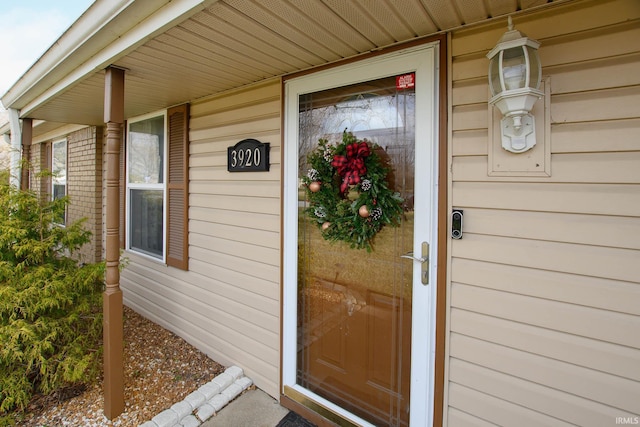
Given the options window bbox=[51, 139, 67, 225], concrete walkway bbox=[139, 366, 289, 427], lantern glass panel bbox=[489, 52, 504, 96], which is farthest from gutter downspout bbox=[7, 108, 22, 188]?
lantern glass panel bbox=[489, 52, 504, 96]

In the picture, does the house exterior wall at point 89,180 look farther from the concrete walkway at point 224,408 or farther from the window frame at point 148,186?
the concrete walkway at point 224,408

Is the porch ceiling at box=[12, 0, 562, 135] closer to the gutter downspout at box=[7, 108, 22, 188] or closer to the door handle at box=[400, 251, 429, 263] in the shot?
the door handle at box=[400, 251, 429, 263]

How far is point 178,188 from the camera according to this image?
10.5 feet

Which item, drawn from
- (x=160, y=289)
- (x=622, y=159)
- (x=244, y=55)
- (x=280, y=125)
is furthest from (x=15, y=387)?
(x=622, y=159)

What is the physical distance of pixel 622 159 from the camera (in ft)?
4.09

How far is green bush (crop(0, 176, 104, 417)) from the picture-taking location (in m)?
2.16

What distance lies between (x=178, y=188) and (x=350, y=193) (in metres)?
2.03

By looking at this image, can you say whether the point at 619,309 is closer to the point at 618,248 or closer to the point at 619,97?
the point at 618,248

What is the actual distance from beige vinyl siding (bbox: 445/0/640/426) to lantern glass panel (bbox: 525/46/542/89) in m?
0.14

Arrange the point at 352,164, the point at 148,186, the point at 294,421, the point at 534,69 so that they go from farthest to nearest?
the point at 148,186 < the point at 294,421 < the point at 352,164 < the point at 534,69

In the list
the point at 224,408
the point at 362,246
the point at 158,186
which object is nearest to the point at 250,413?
the point at 224,408

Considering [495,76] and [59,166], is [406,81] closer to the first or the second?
[495,76]

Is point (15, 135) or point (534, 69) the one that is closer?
point (534, 69)

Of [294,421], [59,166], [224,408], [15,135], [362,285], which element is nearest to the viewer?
[362,285]
